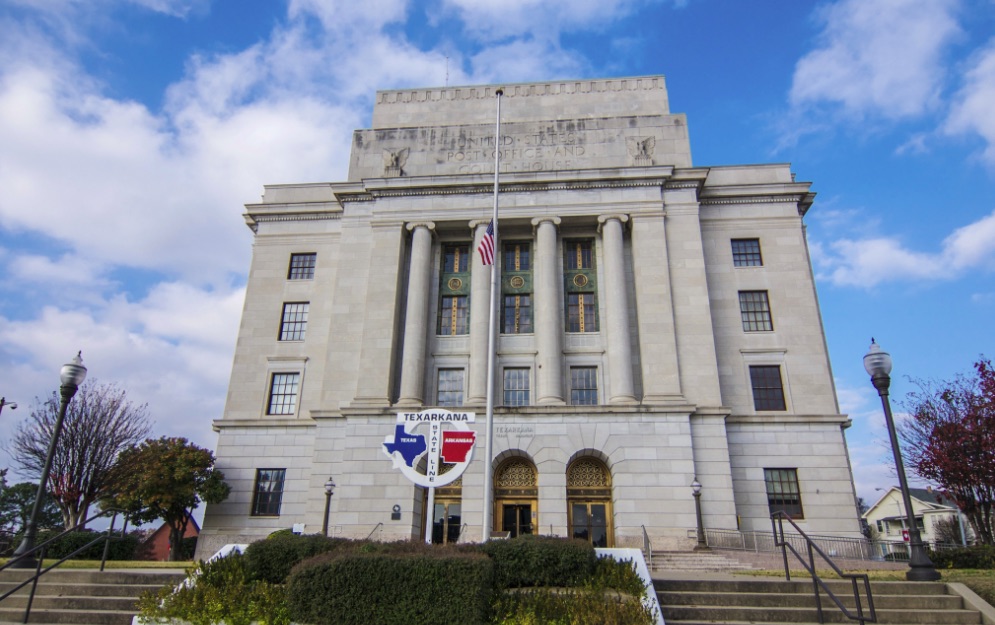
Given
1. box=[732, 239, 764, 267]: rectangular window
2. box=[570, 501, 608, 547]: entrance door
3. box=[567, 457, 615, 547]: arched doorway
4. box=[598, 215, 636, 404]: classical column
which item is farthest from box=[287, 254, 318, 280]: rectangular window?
box=[732, 239, 764, 267]: rectangular window

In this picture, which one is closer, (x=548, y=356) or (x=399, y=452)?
(x=399, y=452)

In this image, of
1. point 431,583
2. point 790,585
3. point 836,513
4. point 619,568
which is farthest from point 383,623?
point 836,513

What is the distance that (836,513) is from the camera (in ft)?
89.7

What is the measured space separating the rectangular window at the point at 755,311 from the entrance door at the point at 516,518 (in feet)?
44.1

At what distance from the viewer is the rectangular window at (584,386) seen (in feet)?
97.5

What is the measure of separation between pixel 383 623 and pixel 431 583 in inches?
34.8

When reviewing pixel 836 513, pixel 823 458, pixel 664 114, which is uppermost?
pixel 664 114

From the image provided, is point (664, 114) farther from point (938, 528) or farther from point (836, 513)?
point (938, 528)

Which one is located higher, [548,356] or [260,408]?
[548,356]

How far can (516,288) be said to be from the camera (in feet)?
106

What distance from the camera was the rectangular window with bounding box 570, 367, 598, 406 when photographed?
2972cm

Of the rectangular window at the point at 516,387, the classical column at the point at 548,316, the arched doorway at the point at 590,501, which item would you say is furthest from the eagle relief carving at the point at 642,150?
the arched doorway at the point at 590,501

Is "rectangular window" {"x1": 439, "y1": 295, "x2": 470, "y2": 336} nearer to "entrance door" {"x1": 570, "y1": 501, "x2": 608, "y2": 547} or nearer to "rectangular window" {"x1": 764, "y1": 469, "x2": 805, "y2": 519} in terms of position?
"entrance door" {"x1": 570, "y1": 501, "x2": 608, "y2": 547}

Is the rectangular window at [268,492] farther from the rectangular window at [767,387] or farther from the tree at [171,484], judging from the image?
the rectangular window at [767,387]
